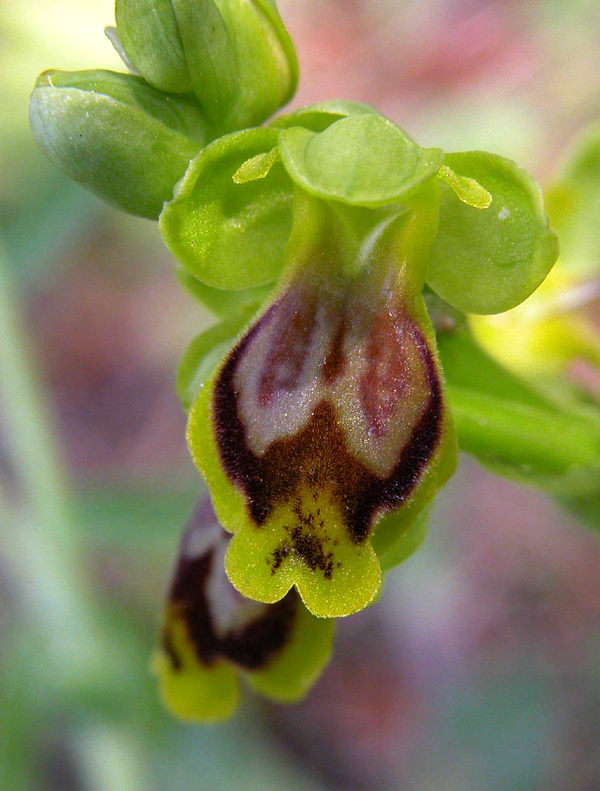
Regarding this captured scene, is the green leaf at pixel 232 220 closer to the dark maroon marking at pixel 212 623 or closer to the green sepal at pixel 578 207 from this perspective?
the dark maroon marking at pixel 212 623

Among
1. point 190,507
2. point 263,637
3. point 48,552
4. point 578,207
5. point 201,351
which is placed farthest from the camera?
point 190,507

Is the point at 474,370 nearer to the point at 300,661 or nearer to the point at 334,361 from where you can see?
the point at 334,361

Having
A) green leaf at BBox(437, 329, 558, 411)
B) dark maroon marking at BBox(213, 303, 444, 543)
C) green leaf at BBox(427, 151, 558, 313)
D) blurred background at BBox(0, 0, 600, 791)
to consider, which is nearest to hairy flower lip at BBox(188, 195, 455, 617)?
dark maroon marking at BBox(213, 303, 444, 543)

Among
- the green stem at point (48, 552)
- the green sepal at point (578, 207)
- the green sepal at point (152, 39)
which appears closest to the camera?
the green sepal at point (152, 39)

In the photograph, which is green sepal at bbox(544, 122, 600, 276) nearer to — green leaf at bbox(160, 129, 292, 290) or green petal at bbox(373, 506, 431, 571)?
green leaf at bbox(160, 129, 292, 290)

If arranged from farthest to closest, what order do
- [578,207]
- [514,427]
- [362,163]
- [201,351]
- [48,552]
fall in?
[48,552]
[578,207]
[514,427]
[201,351]
[362,163]

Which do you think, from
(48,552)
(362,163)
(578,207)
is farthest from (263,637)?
(48,552)

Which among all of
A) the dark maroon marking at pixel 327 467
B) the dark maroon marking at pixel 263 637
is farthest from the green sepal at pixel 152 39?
the dark maroon marking at pixel 263 637
